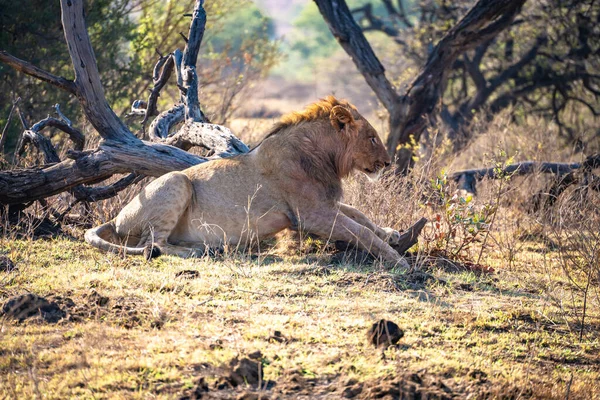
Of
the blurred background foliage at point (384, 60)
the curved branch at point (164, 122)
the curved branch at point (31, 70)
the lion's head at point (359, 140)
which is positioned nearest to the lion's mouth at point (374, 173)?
the lion's head at point (359, 140)

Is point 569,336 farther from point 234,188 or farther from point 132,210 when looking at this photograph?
point 132,210

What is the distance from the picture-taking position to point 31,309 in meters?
4.31

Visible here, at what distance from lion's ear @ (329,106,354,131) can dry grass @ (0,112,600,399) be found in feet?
3.66

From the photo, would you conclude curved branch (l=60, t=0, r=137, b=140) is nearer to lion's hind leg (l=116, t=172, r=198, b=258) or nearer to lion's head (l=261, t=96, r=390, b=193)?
lion's hind leg (l=116, t=172, r=198, b=258)

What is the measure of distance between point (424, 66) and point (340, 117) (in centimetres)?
422

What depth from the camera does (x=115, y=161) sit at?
267 inches

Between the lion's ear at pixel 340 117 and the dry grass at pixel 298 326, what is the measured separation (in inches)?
44.0

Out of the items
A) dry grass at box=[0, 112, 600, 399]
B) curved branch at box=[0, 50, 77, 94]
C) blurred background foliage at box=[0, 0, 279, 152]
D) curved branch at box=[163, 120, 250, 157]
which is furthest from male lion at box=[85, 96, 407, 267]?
blurred background foliage at box=[0, 0, 279, 152]

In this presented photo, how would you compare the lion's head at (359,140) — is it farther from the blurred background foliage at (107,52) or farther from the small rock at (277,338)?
the blurred background foliage at (107,52)

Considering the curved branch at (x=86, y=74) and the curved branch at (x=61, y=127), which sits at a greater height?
the curved branch at (x=86, y=74)

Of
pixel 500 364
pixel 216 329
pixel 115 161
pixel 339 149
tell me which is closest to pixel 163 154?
pixel 115 161

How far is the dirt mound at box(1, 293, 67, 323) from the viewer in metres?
4.27

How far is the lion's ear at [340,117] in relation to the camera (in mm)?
6199

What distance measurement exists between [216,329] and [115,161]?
3063 mm
